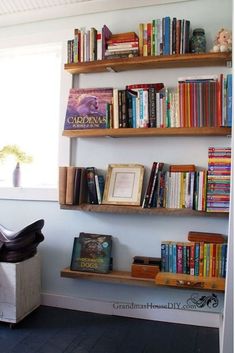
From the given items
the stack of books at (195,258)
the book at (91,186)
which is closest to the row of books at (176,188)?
the stack of books at (195,258)

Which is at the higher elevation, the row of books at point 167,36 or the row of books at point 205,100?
the row of books at point 167,36

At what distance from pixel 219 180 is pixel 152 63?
3.03 feet

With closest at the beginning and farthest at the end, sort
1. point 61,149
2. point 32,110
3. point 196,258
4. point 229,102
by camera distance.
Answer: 1. point 229,102
2. point 196,258
3. point 61,149
4. point 32,110

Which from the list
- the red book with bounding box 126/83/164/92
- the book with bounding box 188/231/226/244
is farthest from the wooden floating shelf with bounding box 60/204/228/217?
the red book with bounding box 126/83/164/92

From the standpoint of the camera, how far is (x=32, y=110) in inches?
111

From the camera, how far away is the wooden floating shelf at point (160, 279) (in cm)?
205

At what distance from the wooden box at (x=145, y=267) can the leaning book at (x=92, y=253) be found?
0.70ft

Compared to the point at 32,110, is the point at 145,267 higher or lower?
lower

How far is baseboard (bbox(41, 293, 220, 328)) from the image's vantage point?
7.49 ft

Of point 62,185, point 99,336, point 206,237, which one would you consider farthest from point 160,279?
point 62,185

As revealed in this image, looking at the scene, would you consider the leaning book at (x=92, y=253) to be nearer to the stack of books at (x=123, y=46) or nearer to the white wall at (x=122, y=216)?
the white wall at (x=122, y=216)

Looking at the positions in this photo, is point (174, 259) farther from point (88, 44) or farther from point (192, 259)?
point (88, 44)

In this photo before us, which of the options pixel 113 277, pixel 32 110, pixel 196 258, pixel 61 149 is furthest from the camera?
pixel 32 110

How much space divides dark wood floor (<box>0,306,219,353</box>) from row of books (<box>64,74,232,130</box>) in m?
1.38
